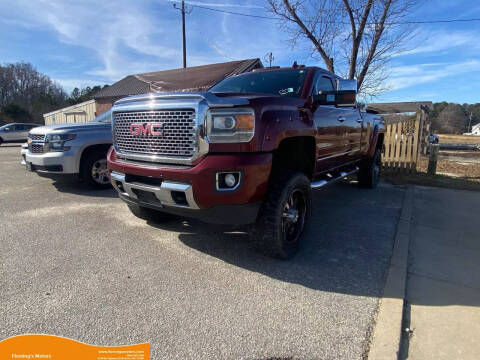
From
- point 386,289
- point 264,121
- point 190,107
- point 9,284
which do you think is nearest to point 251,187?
point 264,121

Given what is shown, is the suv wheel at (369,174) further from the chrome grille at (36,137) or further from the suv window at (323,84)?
the chrome grille at (36,137)

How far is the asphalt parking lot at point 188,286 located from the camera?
1938mm

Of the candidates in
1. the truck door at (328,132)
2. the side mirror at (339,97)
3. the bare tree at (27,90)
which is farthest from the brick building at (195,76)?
the bare tree at (27,90)

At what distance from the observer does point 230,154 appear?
2.52 m

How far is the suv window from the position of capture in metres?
3.83

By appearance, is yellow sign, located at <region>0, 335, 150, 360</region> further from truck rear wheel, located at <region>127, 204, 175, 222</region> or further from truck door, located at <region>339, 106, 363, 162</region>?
truck door, located at <region>339, 106, 363, 162</region>

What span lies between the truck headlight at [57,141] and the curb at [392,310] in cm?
525

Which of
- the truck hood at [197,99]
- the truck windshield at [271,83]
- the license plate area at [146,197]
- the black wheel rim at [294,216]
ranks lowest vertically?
the black wheel rim at [294,216]

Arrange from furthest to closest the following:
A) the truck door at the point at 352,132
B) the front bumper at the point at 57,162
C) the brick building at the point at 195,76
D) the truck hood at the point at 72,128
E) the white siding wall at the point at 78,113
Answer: the white siding wall at the point at 78,113
the brick building at the point at 195,76
the truck hood at the point at 72,128
the front bumper at the point at 57,162
the truck door at the point at 352,132

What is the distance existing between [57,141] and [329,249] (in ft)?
15.8

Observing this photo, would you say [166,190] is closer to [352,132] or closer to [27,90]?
[352,132]

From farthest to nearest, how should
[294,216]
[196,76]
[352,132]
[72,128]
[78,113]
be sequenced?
[78,113], [196,76], [72,128], [352,132], [294,216]

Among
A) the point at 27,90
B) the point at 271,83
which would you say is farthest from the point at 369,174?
the point at 27,90

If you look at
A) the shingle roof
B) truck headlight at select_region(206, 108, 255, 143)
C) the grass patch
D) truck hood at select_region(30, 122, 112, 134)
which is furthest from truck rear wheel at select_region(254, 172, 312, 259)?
the grass patch
